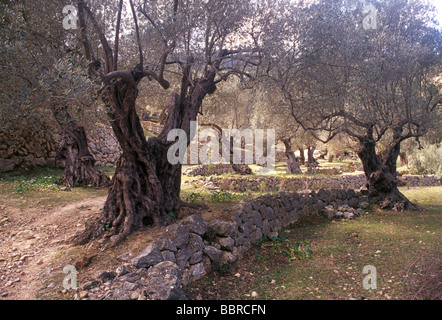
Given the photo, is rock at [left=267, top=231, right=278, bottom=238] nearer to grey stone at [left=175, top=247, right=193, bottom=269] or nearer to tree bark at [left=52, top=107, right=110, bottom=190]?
grey stone at [left=175, top=247, right=193, bottom=269]

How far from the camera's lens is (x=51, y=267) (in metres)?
5.20

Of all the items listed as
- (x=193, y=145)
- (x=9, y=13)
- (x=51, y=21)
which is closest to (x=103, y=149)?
(x=193, y=145)

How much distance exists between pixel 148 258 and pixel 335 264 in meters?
3.96

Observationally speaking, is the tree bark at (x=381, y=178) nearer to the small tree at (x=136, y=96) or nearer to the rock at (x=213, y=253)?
the small tree at (x=136, y=96)

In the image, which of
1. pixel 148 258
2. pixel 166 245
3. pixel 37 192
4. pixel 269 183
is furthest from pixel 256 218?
pixel 269 183

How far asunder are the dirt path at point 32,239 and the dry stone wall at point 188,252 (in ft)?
3.77

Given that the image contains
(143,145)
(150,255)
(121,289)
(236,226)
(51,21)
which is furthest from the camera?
(51,21)

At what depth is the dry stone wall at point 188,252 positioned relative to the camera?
443 cm

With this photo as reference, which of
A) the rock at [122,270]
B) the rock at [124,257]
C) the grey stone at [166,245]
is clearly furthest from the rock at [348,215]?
the rock at [122,270]

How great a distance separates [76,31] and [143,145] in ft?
12.3

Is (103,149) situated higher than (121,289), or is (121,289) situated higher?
(103,149)

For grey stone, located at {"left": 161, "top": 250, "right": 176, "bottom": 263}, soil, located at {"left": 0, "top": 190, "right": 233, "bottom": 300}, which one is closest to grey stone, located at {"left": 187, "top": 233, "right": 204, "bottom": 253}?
grey stone, located at {"left": 161, "top": 250, "right": 176, "bottom": 263}

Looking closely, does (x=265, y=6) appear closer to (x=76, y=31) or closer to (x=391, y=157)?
(x=76, y=31)
